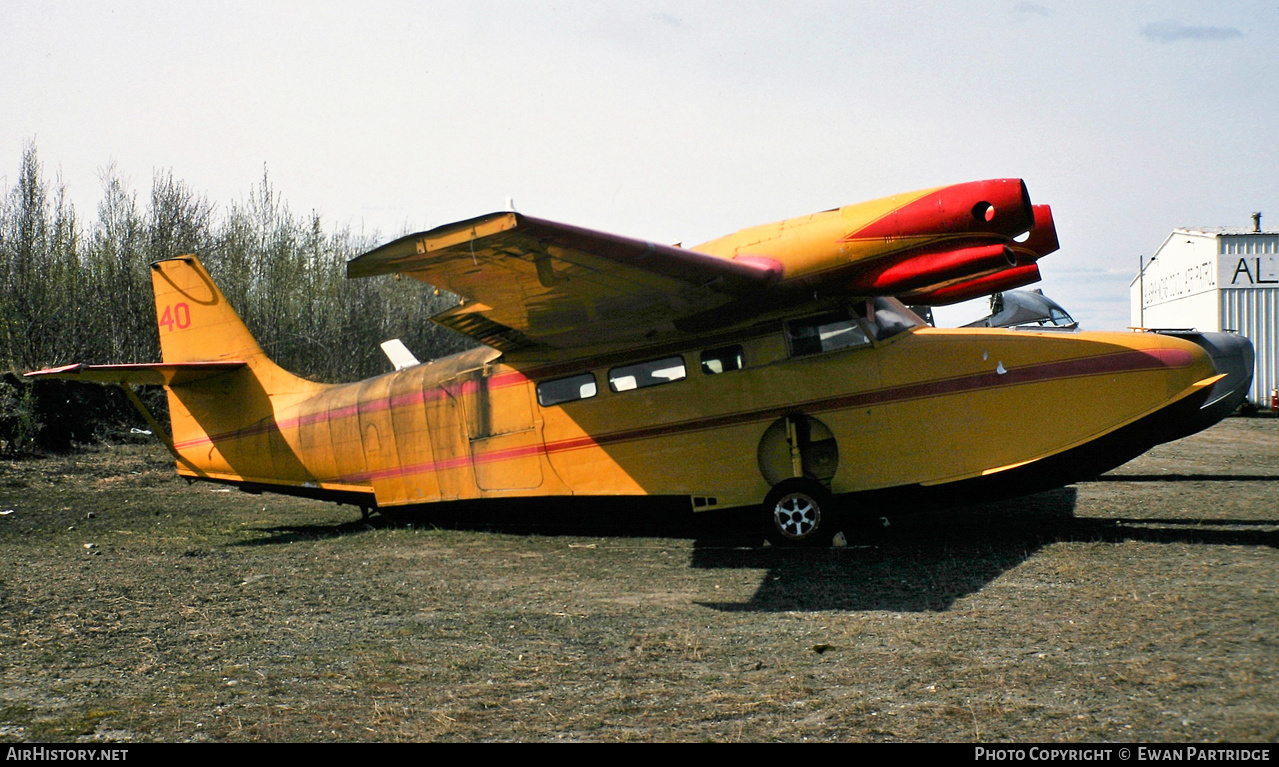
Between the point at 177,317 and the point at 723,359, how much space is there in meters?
8.14

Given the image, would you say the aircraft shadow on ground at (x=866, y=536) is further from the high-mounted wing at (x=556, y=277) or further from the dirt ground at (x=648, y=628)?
the high-mounted wing at (x=556, y=277)

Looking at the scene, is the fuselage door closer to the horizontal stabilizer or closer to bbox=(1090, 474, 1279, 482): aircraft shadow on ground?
the horizontal stabilizer

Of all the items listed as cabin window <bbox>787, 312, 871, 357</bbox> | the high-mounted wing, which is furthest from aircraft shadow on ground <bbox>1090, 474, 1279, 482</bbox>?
the high-mounted wing

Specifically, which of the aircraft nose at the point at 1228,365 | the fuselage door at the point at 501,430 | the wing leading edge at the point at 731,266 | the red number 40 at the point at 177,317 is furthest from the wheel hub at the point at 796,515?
the red number 40 at the point at 177,317

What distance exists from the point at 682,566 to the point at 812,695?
4106mm

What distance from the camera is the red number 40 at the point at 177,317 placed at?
1277 centimetres

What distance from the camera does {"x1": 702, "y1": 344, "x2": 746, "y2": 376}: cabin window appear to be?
961 cm

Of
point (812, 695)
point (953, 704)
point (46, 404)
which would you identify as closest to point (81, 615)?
point (812, 695)

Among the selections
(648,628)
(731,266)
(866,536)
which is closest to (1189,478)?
(866,536)

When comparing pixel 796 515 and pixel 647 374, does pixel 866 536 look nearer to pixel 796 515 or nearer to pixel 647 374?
pixel 796 515

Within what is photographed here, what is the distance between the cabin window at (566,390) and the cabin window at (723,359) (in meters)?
1.35

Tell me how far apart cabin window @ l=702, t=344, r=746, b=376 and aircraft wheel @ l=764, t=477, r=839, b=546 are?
1343 mm
